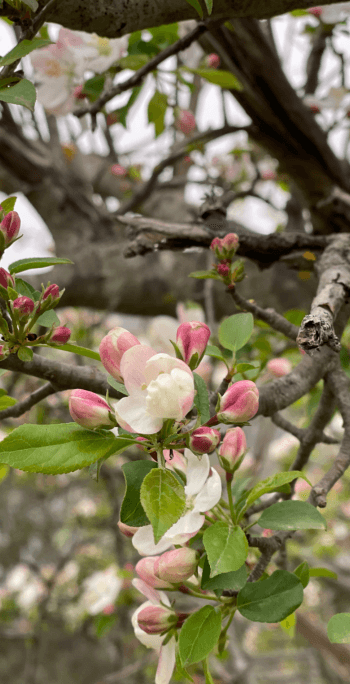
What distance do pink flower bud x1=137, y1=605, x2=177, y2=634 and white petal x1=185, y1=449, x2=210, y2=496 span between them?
15 centimetres

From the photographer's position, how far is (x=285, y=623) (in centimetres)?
52

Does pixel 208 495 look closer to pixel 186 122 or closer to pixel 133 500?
pixel 133 500

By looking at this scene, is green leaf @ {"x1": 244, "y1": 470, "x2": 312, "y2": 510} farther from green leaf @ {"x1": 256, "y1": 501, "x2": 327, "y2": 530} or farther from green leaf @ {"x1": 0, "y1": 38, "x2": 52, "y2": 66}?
green leaf @ {"x1": 0, "y1": 38, "x2": 52, "y2": 66}

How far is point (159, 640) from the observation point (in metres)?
0.46

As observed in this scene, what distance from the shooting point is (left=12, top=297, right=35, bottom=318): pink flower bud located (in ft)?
1.40

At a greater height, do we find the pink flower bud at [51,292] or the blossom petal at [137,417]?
the pink flower bud at [51,292]

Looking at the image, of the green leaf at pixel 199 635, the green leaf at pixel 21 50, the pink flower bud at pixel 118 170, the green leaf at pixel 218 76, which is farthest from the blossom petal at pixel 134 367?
the pink flower bud at pixel 118 170

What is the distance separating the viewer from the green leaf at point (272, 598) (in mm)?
370

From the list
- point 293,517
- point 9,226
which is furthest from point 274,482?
point 9,226

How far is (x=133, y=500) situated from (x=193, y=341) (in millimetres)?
139

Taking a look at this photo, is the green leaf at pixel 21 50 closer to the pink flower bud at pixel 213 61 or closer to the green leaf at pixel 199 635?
the green leaf at pixel 199 635

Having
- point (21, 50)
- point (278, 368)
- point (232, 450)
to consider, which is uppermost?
point (21, 50)

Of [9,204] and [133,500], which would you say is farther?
[9,204]

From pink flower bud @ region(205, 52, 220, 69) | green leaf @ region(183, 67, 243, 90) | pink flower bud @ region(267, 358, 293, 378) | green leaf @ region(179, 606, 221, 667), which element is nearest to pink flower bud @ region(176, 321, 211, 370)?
green leaf @ region(179, 606, 221, 667)
